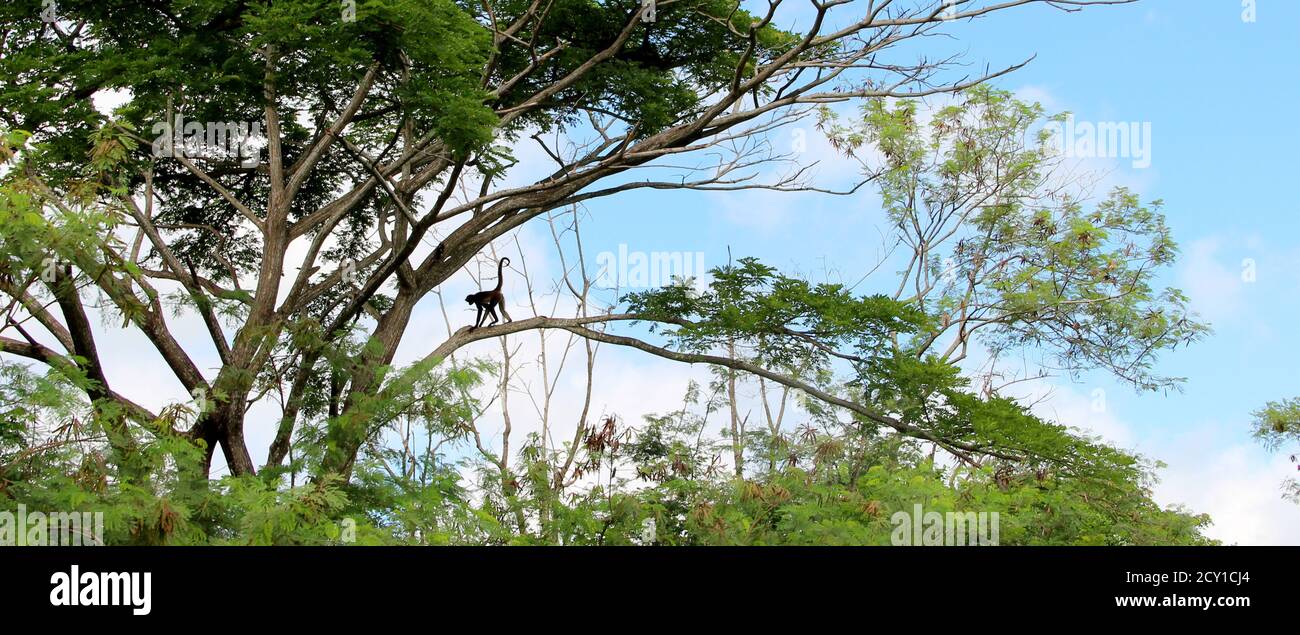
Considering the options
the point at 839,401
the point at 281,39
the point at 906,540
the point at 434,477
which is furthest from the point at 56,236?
the point at 839,401

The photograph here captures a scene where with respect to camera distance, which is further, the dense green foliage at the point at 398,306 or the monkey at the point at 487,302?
the monkey at the point at 487,302

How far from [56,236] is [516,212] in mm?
6109

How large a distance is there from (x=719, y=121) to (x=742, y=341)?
2317mm

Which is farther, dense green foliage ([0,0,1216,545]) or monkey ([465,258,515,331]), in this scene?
monkey ([465,258,515,331])

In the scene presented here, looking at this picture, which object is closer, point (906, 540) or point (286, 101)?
point (906, 540)

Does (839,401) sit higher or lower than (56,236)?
lower
